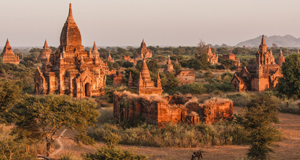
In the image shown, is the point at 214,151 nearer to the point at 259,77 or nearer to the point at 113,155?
the point at 113,155

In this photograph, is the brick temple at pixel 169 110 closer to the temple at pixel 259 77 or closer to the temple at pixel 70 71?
the temple at pixel 70 71

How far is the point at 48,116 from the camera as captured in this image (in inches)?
500

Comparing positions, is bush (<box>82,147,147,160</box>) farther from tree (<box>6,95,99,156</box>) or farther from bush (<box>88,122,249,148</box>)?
bush (<box>88,122,249,148</box>)

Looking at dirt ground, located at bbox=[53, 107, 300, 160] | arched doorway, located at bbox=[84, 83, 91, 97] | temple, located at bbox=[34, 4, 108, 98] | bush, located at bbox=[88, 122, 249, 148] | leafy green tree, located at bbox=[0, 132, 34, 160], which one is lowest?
dirt ground, located at bbox=[53, 107, 300, 160]

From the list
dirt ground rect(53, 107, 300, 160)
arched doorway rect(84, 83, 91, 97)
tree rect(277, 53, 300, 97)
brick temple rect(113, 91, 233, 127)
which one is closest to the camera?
dirt ground rect(53, 107, 300, 160)

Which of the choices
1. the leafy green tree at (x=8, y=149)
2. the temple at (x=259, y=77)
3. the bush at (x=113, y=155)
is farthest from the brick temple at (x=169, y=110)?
the temple at (x=259, y=77)

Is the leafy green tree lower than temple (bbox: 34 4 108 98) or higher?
lower

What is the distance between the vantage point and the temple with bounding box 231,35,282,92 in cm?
3231

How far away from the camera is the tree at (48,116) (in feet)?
41.9

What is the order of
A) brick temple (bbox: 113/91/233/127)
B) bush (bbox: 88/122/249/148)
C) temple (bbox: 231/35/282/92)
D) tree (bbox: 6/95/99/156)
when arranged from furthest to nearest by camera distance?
temple (bbox: 231/35/282/92)
brick temple (bbox: 113/91/233/127)
bush (bbox: 88/122/249/148)
tree (bbox: 6/95/99/156)

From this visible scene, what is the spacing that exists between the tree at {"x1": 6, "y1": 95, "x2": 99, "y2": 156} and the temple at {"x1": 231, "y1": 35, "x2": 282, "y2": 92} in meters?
22.0

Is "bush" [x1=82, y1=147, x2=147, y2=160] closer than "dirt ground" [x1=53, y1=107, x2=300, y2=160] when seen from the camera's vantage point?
Yes

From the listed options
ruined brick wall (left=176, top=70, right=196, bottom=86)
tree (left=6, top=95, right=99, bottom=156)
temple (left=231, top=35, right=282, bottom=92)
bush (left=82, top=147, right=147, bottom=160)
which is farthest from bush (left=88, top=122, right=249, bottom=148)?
ruined brick wall (left=176, top=70, right=196, bottom=86)

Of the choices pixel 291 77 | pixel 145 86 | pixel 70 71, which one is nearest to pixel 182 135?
pixel 145 86
